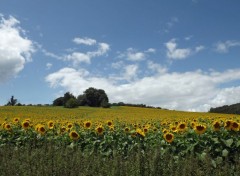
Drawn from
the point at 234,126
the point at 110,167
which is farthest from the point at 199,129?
the point at 110,167

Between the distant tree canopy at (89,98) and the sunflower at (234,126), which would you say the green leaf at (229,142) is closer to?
the sunflower at (234,126)

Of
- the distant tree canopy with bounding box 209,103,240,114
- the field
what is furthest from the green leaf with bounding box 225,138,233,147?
the distant tree canopy with bounding box 209,103,240,114

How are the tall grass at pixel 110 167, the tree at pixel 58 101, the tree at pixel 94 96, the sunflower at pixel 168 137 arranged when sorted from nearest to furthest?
1. the tall grass at pixel 110 167
2. the sunflower at pixel 168 137
3. the tree at pixel 58 101
4. the tree at pixel 94 96

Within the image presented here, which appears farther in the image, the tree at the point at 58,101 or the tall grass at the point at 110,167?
the tree at the point at 58,101

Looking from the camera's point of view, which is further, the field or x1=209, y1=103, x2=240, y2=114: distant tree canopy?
x1=209, y1=103, x2=240, y2=114: distant tree canopy

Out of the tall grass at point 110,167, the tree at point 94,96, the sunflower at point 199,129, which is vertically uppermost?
the tree at point 94,96

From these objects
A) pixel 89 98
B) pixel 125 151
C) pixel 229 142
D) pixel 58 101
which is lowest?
pixel 125 151

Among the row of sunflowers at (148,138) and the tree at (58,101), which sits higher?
the tree at (58,101)

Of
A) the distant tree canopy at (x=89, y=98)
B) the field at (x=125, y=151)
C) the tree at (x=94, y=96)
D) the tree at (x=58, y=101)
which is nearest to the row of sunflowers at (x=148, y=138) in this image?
the field at (x=125, y=151)

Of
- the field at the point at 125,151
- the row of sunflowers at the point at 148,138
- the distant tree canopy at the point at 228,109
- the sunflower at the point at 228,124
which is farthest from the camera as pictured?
the distant tree canopy at the point at 228,109

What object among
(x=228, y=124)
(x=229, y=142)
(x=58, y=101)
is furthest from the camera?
(x=58, y=101)

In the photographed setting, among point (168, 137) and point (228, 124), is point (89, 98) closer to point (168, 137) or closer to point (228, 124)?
point (168, 137)

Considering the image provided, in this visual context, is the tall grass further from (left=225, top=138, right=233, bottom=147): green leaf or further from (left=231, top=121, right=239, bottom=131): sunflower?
(left=231, top=121, right=239, bottom=131): sunflower

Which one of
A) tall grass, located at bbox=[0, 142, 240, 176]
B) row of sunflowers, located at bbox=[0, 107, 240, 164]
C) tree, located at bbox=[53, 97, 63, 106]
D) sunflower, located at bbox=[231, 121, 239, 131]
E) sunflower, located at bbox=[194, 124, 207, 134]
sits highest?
tree, located at bbox=[53, 97, 63, 106]
